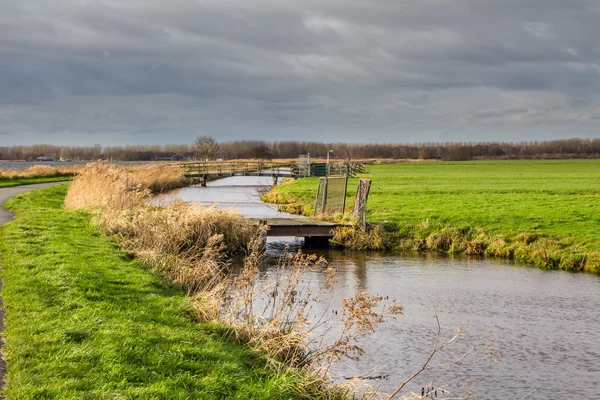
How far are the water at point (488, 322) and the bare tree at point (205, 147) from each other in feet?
447

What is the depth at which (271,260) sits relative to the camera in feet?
74.1

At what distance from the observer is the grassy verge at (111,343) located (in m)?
7.05

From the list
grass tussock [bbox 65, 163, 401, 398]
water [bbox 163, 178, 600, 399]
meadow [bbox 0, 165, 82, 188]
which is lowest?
water [bbox 163, 178, 600, 399]

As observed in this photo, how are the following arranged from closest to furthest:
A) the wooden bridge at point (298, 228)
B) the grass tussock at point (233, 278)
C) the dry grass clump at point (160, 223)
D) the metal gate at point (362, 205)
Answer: the grass tussock at point (233, 278) → the dry grass clump at point (160, 223) → the wooden bridge at point (298, 228) → the metal gate at point (362, 205)

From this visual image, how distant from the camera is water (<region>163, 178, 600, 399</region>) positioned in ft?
34.4

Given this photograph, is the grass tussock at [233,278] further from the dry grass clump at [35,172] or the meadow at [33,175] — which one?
the dry grass clump at [35,172]

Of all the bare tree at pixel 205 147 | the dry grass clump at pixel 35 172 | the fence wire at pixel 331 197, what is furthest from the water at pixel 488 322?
the bare tree at pixel 205 147

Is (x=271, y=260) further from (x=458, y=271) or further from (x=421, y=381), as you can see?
(x=421, y=381)

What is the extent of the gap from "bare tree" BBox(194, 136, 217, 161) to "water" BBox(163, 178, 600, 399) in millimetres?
136221

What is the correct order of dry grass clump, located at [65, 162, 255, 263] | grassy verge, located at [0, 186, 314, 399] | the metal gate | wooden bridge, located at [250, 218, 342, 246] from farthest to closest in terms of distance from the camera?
the metal gate
wooden bridge, located at [250, 218, 342, 246]
dry grass clump, located at [65, 162, 255, 263]
grassy verge, located at [0, 186, 314, 399]

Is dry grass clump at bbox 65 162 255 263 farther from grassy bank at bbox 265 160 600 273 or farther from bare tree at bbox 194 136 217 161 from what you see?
bare tree at bbox 194 136 217 161

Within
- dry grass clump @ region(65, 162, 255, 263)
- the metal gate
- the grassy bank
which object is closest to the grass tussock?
dry grass clump @ region(65, 162, 255, 263)

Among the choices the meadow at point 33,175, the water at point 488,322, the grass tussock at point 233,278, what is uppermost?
the grass tussock at point 233,278

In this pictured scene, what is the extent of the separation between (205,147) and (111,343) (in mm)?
150678
